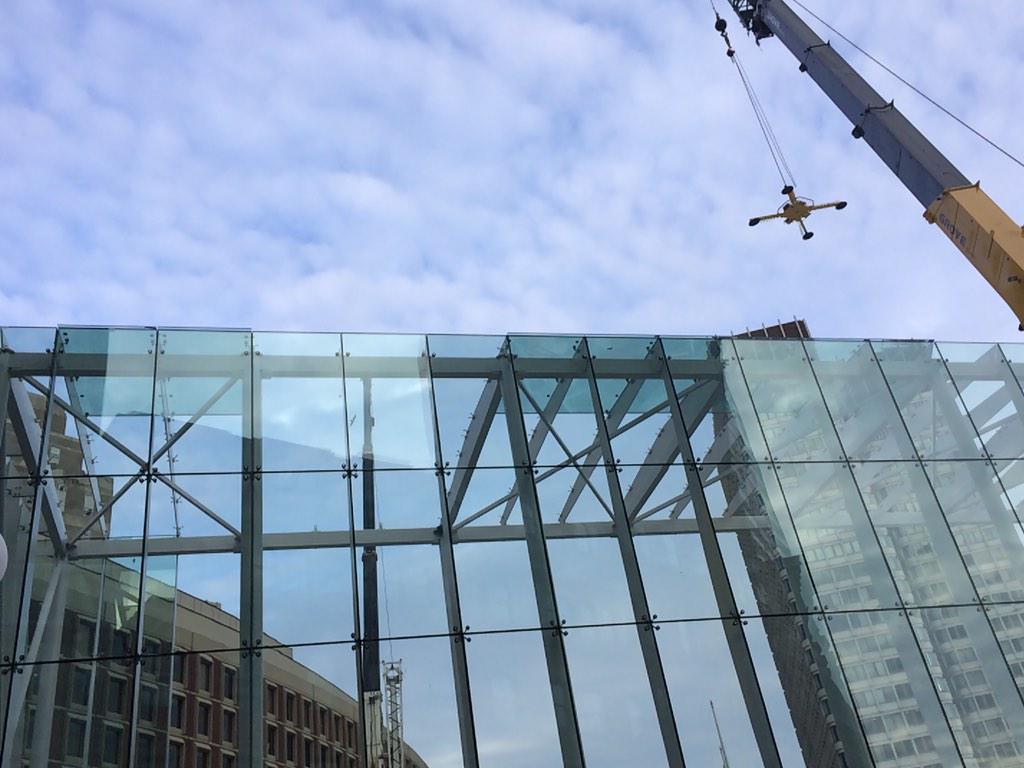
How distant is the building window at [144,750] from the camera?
10.9 meters

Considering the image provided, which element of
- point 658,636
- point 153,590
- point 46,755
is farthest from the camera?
point 658,636

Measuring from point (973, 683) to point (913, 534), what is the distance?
7.80ft

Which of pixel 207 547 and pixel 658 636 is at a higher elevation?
pixel 207 547

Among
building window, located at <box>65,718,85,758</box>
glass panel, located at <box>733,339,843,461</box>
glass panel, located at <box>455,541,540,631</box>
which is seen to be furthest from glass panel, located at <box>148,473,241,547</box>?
glass panel, located at <box>733,339,843,461</box>

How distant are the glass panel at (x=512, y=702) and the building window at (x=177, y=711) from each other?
3645 millimetres

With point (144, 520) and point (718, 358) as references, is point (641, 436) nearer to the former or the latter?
point (718, 358)

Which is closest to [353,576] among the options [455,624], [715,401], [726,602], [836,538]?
[455,624]

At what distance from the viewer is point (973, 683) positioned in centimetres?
1359

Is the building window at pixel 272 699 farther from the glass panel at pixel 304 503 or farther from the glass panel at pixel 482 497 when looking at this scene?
the glass panel at pixel 482 497

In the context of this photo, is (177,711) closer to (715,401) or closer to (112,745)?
(112,745)

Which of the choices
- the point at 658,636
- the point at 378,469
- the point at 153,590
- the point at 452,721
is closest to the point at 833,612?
the point at 658,636

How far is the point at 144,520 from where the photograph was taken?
12.6 m

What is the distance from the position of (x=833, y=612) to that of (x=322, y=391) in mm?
8443

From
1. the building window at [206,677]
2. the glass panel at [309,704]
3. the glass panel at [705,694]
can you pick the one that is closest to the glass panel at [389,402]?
the glass panel at [309,704]
